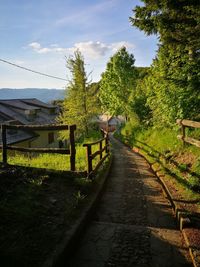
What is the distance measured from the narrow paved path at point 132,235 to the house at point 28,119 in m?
19.9

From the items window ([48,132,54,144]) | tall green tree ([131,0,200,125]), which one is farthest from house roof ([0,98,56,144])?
tall green tree ([131,0,200,125])

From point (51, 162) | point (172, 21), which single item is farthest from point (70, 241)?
point (172, 21)

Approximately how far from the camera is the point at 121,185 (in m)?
9.44

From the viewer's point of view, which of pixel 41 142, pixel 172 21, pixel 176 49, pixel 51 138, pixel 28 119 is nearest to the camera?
pixel 172 21

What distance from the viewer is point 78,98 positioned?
83.1 feet

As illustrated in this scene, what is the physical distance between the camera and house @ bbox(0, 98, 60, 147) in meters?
28.1

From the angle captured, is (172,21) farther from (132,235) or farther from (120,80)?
(120,80)

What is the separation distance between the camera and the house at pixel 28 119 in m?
28.1

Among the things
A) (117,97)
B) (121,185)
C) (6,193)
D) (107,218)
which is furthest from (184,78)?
(117,97)

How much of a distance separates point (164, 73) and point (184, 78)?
2.17m

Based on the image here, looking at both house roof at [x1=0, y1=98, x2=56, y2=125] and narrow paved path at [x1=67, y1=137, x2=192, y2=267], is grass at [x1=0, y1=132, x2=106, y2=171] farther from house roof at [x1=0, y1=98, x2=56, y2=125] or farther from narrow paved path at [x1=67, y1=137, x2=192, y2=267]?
house roof at [x1=0, y1=98, x2=56, y2=125]

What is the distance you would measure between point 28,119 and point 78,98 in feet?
40.6

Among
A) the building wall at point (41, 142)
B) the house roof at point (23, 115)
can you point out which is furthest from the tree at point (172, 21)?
the building wall at point (41, 142)

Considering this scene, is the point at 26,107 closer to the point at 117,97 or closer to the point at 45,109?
the point at 45,109
